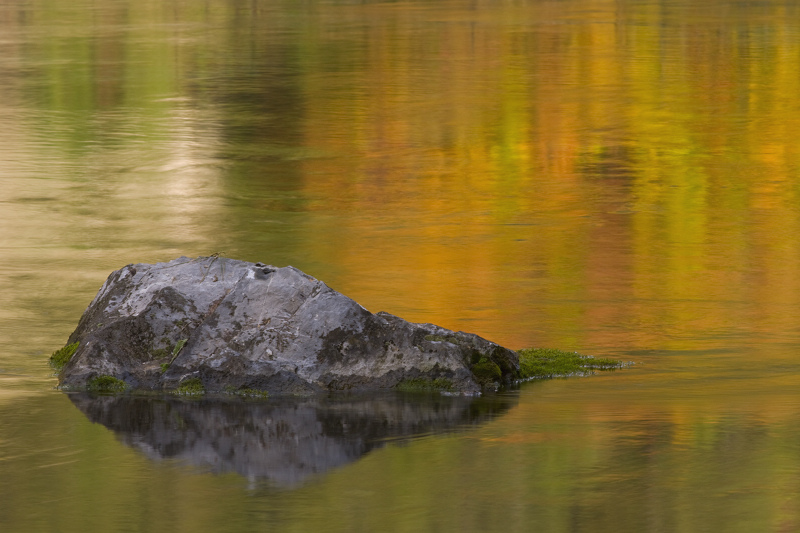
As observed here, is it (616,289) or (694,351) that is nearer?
(694,351)

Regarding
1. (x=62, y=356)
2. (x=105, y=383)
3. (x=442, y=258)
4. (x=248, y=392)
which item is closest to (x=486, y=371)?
(x=248, y=392)

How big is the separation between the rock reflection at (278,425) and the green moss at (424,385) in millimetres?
97

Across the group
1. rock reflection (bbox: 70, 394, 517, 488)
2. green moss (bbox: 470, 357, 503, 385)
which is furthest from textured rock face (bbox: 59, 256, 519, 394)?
rock reflection (bbox: 70, 394, 517, 488)

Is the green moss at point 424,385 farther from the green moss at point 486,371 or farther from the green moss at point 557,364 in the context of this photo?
the green moss at point 557,364

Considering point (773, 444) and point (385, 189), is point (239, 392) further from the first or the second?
point (385, 189)

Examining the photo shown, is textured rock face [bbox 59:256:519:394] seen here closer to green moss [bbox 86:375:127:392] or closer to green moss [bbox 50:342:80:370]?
green moss [bbox 86:375:127:392]

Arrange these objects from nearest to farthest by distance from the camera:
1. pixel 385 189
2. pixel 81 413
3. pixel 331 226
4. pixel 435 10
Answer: pixel 81 413, pixel 331 226, pixel 385 189, pixel 435 10

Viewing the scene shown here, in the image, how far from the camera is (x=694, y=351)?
339 inches

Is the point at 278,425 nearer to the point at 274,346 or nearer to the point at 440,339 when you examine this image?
the point at 274,346

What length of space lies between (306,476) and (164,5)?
41.5m

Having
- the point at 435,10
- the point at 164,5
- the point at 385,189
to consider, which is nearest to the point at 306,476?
the point at 385,189

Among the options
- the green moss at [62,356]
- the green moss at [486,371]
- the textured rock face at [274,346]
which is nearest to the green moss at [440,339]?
the textured rock face at [274,346]

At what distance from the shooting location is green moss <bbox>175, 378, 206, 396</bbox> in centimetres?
788

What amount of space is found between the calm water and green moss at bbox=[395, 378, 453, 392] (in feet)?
0.57
